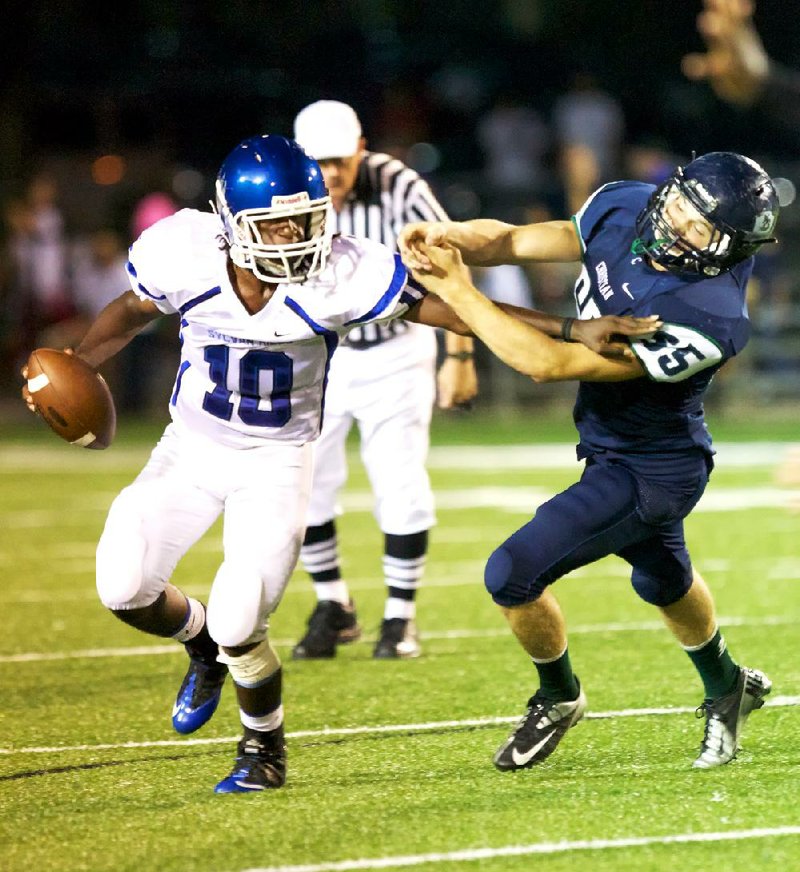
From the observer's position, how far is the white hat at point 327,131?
5.65 metres

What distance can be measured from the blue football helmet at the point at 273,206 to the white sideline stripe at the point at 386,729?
54.4 inches

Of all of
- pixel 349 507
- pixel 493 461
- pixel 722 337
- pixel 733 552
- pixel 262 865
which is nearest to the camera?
pixel 262 865

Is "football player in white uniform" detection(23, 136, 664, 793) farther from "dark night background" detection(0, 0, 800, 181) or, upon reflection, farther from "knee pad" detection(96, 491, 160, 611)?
"dark night background" detection(0, 0, 800, 181)

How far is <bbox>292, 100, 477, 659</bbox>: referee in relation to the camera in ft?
18.9

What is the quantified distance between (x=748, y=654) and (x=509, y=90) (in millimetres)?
12356

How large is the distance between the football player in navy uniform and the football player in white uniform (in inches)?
5.6

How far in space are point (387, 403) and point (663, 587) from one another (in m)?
1.89

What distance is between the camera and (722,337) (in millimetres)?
3902

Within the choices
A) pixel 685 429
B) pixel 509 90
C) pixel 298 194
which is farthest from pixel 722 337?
pixel 509 90

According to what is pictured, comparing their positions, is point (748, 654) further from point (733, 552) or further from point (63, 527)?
point (63, 527)

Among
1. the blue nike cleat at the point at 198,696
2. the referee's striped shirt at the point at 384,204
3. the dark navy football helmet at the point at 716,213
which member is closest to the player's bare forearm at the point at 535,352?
the dark navy football helmet at the point at 716,213

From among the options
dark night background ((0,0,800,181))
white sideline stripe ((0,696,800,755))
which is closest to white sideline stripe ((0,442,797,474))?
dark night background ((0,0,800,181))

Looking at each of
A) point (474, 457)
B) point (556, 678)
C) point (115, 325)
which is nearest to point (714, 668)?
point (556, 678)

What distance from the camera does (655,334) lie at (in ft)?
12.8
